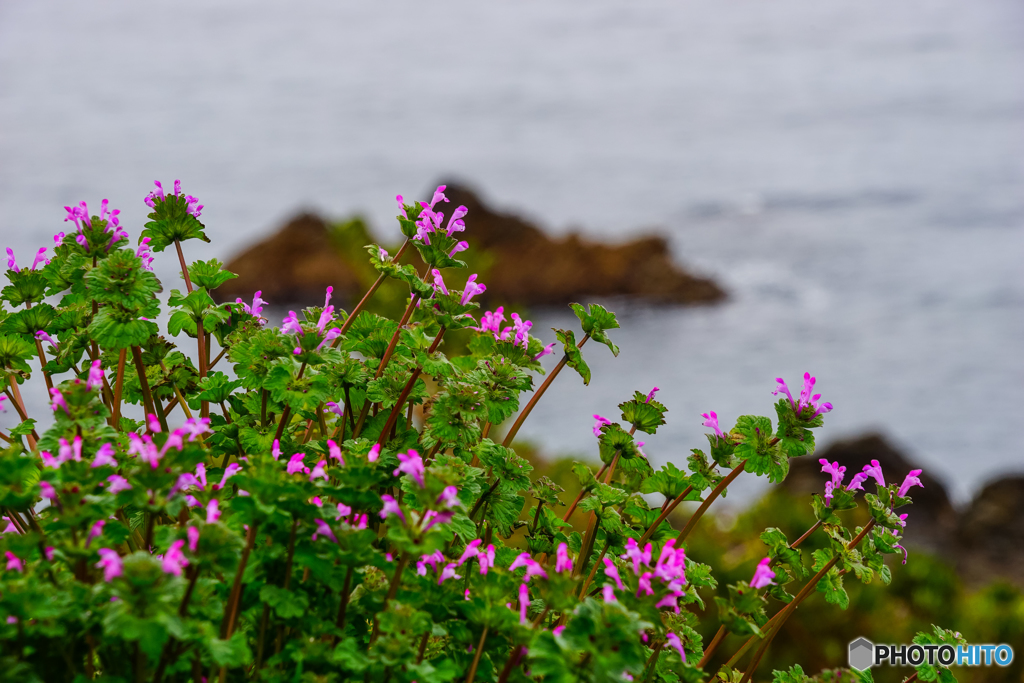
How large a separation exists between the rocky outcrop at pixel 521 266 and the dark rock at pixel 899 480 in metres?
2.27

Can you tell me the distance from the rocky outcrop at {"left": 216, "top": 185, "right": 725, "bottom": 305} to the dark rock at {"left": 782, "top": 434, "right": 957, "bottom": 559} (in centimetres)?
227

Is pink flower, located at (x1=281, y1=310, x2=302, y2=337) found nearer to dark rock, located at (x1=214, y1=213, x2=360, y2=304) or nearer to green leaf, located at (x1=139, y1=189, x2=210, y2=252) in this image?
green leaf, located at (x1=139, y1=189, x2=210, y2=252)

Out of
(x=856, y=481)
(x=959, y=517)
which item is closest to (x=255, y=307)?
(x=856, y=481)

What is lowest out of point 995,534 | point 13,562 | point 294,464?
point 13,562

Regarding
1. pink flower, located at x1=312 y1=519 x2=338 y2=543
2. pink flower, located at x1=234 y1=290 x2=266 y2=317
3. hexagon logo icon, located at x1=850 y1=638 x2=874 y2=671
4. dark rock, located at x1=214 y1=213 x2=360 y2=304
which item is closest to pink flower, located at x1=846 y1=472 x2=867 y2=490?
pink flower, located at x1=312 y1=519 x2=338 y2=543

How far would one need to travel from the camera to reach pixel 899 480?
9.08 ft

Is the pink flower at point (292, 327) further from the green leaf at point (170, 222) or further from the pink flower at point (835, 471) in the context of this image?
the pink flower at point (835, 471)

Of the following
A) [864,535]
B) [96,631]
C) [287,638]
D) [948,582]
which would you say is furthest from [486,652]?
[948,582]

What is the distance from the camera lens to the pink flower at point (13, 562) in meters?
0.46

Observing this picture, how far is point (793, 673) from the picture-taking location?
0.67m

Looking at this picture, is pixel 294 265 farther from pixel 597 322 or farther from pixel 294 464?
pixel 294 464

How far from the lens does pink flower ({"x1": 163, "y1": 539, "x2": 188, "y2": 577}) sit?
0.41 m

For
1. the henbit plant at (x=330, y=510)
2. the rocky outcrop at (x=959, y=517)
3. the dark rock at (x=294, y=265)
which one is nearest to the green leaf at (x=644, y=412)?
the henbit plant at (x=330, y=510)

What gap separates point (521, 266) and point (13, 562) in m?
4.98
